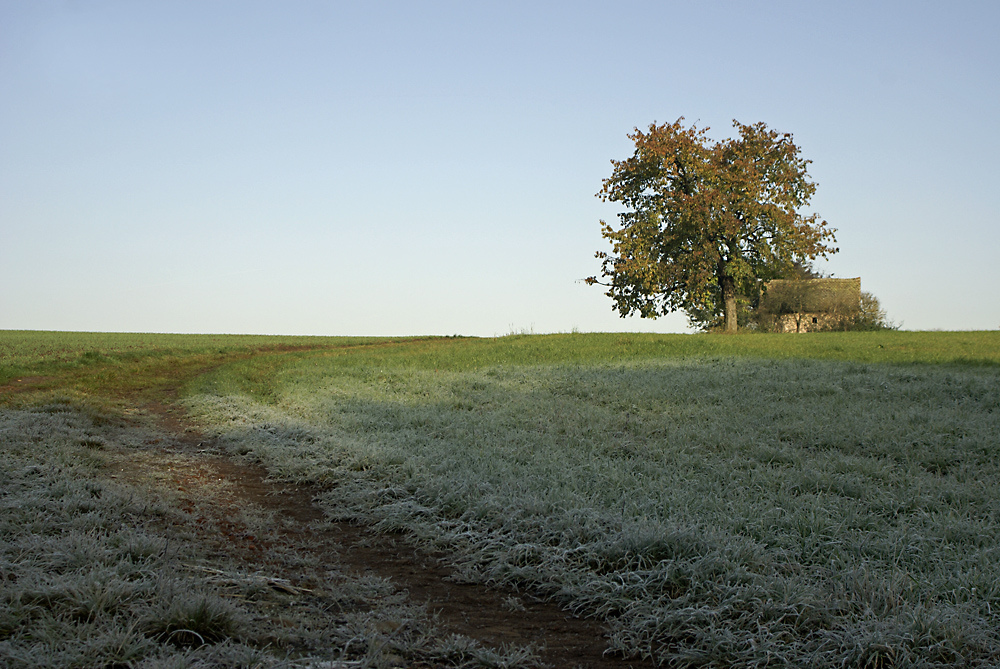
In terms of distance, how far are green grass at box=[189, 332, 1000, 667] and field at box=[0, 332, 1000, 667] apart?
3cm

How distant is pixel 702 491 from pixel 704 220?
30.8 meters

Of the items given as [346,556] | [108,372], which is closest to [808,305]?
[108,372]

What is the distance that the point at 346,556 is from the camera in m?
5.70

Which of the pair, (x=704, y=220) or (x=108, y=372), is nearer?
(x=108, y=372)

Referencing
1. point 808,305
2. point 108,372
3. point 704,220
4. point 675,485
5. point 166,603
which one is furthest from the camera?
point 808,305

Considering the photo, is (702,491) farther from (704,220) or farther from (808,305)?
(808,305)

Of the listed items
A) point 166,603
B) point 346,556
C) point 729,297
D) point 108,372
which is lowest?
point 346,556

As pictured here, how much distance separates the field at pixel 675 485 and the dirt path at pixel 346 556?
0.68 ft

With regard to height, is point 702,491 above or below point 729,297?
below

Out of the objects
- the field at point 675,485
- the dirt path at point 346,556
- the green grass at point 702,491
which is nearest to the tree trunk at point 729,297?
the field at point 675,485

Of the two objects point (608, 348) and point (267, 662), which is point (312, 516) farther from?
point (608, 348)

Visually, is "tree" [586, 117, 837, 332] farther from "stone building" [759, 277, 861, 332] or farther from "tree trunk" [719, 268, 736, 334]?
"stone building" [759, 277, 861, 332]

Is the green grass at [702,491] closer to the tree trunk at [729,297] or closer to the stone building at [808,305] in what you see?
the tree trunk at [729,297]

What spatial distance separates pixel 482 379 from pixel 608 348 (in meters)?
10.7
